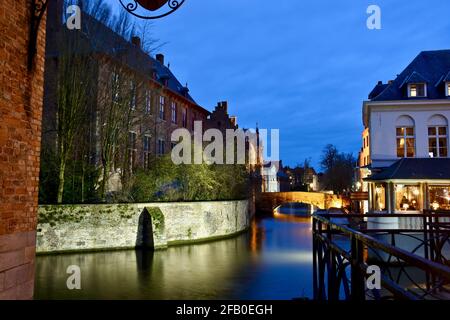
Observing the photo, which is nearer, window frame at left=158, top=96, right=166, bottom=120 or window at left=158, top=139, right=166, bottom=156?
window at left=158, top=139, right=166, bottom=156

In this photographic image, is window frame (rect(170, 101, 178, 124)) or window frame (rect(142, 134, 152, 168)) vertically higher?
window frame (rect(170, 101, 178, 124))

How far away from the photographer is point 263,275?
13.4 meters

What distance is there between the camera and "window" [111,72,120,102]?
20036 millimetres

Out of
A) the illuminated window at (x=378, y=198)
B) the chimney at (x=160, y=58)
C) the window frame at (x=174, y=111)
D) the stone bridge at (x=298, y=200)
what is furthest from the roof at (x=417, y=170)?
the chimney at (x=160, y=58)

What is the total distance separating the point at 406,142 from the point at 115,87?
52.3ft

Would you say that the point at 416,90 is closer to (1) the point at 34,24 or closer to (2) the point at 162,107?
(2) the point at 162,107

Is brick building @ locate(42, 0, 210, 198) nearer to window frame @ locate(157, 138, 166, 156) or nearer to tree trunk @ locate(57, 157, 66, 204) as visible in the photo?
tree trunk @ locate(57, 157, 66, 204)

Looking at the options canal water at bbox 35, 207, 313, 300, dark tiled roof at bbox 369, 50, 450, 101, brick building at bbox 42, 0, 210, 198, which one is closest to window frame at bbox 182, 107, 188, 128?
brick building at bbox 42, 0, 210, 198

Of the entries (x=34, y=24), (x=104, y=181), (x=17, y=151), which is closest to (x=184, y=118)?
(x=104, y=181)

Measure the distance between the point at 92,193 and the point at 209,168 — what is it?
8.72 meters

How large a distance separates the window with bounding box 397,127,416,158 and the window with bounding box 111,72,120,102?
603 inches

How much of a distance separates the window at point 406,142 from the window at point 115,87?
1531cm
